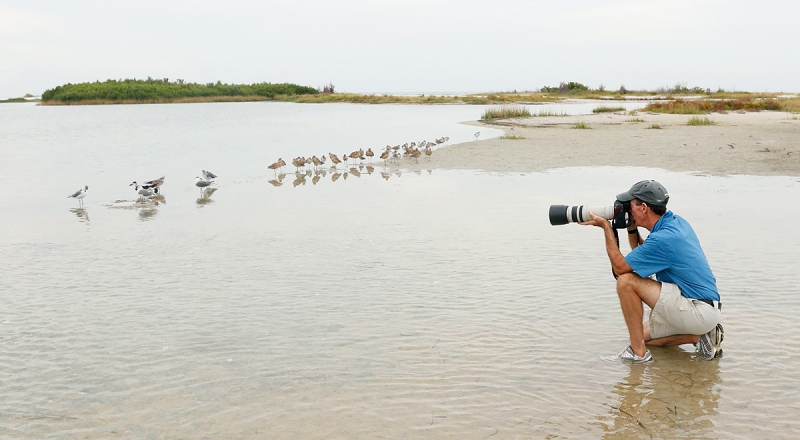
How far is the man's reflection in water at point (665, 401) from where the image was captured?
3861 millimetres

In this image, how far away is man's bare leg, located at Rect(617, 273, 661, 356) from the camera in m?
4.75

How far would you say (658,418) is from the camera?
3.98m

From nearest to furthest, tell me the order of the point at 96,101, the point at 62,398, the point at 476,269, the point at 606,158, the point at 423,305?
1. the point at 62,398
2. the point at 423,305
3. the point at 476,269
4. the point at 606,158
5. the point at 96,101

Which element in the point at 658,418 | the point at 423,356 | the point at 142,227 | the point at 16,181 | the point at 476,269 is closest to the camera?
the point at 658,418

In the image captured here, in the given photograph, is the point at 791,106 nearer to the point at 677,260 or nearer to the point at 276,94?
the point at 677,260

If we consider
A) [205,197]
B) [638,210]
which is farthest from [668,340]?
[205,197]

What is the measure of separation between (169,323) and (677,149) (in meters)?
14.5

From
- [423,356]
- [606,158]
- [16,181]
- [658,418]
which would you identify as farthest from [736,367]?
[16,181]

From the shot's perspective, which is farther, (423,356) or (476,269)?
(476,269)

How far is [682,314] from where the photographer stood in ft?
15.3

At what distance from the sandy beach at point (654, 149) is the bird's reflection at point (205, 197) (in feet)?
18.9

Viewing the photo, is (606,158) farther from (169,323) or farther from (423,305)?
(169,323)

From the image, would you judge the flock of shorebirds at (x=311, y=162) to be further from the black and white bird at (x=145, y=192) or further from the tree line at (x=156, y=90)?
the tree line at (x=156, y=90)

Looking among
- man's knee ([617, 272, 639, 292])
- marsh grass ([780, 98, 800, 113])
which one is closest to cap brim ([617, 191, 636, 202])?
man's knee ([617, 272, 639, 292])
